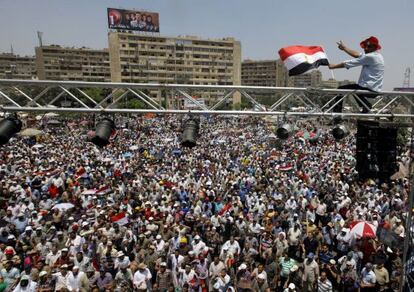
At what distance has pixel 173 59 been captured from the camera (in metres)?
78.7

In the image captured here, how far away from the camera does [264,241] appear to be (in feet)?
25.8

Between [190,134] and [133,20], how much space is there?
7190 centimetres

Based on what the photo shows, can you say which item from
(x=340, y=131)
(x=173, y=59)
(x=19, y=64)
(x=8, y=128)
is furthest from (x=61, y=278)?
(x=19, y=64)

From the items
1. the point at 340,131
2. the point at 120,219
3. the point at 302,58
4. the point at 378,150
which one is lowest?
the point at 120,219

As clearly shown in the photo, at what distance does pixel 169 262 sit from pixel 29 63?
13840 centimetres

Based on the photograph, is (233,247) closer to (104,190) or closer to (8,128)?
(8,128)

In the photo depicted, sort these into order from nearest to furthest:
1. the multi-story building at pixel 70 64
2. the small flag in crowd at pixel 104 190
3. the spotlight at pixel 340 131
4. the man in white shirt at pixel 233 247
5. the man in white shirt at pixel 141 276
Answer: the man in white shirt at pixel 141 276, the spotlight at pixel 340 131, the man in white shirt at pixel 233 247, the small flag in crowd at pixel 104 190, the multi-story building at pixel 70 64

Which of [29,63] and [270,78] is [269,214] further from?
[29,63]

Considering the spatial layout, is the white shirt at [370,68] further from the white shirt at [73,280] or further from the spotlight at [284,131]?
the white shirt at [73,280]

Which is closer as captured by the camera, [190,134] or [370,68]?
[370,68]

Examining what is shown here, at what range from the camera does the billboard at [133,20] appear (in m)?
68.8

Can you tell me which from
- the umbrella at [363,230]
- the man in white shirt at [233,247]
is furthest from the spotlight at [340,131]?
the man in white shirt at [233,247]

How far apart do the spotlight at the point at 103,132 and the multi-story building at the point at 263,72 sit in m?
125

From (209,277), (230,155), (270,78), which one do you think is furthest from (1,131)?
(270,78)
